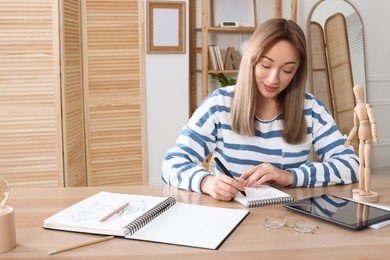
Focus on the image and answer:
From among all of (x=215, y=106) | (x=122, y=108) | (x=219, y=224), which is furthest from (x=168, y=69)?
(x=219, y=224)

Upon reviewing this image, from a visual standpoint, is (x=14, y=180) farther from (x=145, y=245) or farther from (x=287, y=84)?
(x=145, y=245)

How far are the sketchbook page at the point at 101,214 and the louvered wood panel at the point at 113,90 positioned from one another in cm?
249

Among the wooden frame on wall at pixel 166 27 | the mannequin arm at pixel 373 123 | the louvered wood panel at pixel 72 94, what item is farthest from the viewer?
the wooden frame on wall at pixel 166 27

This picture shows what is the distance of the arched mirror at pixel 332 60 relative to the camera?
487 cm

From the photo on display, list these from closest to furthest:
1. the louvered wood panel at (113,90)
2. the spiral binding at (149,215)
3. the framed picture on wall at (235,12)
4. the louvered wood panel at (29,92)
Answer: the spiral binding at (149,215), the louvered wood panel at (29,92), the louvered wood panel at (113,90), the framed picture on wall at (235,12)

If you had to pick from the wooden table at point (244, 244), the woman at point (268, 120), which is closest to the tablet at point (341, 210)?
the wooden table at point (244, 244)

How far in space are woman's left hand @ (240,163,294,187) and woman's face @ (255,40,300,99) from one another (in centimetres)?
37

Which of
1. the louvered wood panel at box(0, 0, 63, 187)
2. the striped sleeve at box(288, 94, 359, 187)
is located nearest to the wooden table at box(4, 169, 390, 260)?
the striped sleeve at box(288, 94, 359, 187)

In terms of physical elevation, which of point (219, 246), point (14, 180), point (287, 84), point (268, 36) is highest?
point (268, 36)

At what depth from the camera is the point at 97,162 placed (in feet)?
13.2

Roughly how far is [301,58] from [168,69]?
90.7 inches

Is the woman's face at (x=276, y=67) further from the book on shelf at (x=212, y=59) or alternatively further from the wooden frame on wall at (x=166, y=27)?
the book on shelf at (x=212, y=59)

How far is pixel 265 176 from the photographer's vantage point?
1.68 metres

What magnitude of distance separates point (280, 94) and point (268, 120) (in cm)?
13
